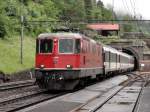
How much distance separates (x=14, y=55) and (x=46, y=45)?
74.2 feet

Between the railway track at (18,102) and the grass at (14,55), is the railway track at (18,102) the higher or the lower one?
the lower one

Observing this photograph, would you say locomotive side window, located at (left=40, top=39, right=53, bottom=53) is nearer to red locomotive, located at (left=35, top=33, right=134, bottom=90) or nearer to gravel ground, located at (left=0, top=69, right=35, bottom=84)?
red locomotive, located at (left=35, top=33, right=134, bottom=90)

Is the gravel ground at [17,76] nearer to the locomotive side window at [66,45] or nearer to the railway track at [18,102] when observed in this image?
the locomotive side window at [66,45]

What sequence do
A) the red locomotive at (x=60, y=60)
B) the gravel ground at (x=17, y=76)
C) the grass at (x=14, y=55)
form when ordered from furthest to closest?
the grass at (x=14, y=55)
the gravel ground at (x=17, y=76)
the red locomotive at (x=60, y=60)

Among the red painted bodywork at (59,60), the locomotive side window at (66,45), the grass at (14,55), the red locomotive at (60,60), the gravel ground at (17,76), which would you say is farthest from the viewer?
the grass at (14,55)

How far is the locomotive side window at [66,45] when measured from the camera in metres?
29.2

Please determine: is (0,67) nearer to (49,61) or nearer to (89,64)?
(89,64)

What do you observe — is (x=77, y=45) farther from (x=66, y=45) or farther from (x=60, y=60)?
(x=60, y=60)

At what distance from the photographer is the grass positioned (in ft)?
151

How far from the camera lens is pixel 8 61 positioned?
4828 cm

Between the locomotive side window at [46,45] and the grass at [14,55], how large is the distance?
14202 mm

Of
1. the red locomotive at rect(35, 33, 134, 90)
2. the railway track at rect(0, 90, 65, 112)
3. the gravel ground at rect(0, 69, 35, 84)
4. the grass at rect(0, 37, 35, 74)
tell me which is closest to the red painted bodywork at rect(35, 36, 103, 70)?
the red locomotive at rect(35, 33, 134, 90)

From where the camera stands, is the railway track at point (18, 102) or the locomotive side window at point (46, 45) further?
the locomotive side window at point (46, 45)

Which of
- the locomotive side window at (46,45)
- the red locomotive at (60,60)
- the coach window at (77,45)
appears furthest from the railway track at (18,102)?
the coach window at (77,45)
